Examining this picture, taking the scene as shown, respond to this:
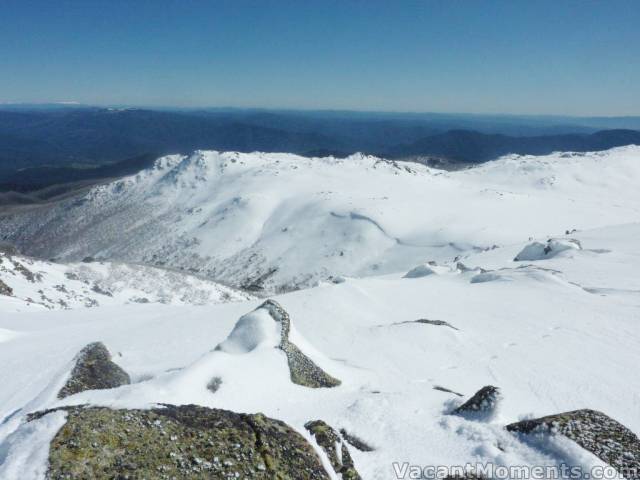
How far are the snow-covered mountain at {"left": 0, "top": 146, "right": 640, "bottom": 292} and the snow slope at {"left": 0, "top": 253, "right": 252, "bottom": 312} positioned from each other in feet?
60.3

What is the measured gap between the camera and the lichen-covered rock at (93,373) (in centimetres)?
888

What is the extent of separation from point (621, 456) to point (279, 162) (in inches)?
4941

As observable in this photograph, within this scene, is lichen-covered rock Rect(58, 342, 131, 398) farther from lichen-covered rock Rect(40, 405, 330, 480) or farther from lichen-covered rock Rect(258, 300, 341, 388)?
lichen-covered rock Rect(258, 300, 341, 388)

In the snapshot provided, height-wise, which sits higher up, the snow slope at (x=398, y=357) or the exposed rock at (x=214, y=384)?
the exposed rock at (x=214, y=384)

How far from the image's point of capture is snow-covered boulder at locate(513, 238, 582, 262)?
32.2 metres

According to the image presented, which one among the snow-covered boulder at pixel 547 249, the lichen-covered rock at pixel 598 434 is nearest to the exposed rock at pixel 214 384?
the lichen-covered rock at pixel 598 434

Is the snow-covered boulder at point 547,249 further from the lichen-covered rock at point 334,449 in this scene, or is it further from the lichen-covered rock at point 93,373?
the lichen-covered rock at point 93,373

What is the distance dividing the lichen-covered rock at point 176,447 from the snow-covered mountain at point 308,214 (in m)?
56.3

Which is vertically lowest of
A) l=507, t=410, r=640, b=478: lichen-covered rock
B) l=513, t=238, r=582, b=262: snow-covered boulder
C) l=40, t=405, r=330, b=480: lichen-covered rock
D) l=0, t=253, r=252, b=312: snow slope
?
l=0, t=253, r=252, b=312: snow slope

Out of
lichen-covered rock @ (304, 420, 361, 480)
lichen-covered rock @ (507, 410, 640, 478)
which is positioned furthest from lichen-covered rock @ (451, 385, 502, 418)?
lichen-covered rock @ (304, 420, 361, 480)

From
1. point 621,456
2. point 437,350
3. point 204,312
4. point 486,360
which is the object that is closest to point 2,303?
point 204,312

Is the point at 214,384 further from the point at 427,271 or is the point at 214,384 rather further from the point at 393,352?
the point at 427,271

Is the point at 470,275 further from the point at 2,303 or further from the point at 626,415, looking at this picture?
the point at 2,303

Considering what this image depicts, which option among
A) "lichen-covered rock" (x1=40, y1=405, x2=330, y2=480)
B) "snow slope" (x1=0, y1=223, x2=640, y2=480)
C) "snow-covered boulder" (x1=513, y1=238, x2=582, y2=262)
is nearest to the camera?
"lichen-covered rock" (x1=40, y1=405, x2=330, y2=480)
